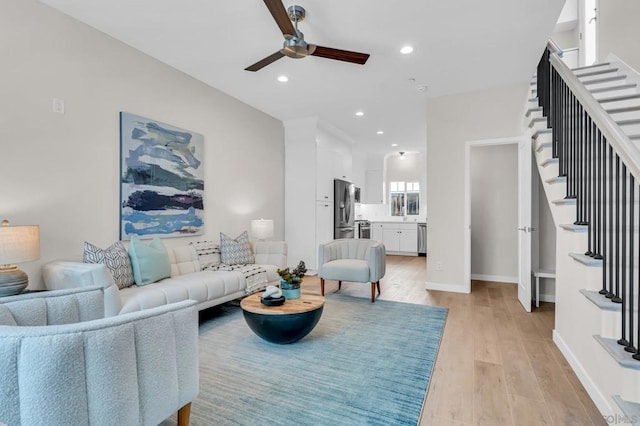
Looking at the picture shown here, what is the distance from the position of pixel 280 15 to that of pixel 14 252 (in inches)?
95.1

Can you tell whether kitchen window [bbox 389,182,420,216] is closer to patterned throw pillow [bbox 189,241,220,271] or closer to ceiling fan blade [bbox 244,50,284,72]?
patterned throw pillow [bbox 189,241,220,271]

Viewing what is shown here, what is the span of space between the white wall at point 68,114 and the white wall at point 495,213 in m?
4.52

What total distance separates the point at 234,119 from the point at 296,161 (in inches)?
57.0

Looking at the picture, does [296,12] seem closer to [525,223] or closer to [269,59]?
[269,59]

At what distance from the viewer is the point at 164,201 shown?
3674 mm

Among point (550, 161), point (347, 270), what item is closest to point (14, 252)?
point (347, 270)

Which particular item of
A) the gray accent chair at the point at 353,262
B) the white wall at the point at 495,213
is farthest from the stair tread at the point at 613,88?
the gray accent chair at the point at 353,262

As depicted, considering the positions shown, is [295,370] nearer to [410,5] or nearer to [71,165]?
[71,165]

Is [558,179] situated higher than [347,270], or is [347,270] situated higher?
[558,179]

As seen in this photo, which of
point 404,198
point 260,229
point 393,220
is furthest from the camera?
point 404,198

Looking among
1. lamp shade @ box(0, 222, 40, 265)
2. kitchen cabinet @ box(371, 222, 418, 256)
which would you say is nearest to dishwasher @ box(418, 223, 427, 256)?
kitchen cabinet @ box(371, 222, 418, 256)

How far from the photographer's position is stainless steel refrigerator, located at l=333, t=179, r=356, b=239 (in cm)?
634

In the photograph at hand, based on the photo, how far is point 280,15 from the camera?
7.44 ft

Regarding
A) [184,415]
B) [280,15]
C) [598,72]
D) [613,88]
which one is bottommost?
[184,415]
